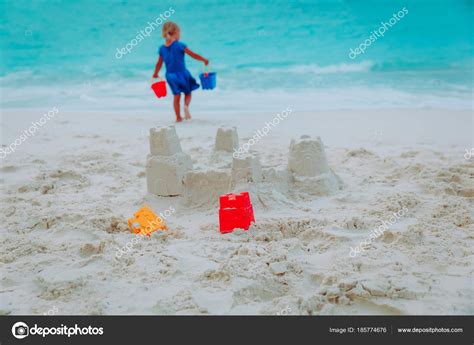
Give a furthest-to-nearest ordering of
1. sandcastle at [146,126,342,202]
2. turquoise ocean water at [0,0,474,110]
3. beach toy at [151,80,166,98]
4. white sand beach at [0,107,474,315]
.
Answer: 1. turquoise ocean water at [0,0,474,110]
2. beach toy at [151,80,166,98]
3. sandcastle at [146,126,342,202]
4. white sand beach at [0,107,474,315]

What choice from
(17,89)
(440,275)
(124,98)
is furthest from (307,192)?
(17,89)

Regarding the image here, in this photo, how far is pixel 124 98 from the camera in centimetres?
881

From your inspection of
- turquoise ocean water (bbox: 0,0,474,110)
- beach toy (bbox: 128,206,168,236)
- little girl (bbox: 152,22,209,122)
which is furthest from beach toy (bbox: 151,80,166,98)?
beach toy (bbox: 128,206,168,236)

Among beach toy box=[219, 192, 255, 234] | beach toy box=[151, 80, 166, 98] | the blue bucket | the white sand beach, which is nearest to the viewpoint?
the white sand beach

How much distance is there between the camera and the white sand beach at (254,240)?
1850 millimetres

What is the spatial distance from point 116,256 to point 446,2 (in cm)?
1519

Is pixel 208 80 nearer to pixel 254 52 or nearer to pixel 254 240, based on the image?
pixel 254 240

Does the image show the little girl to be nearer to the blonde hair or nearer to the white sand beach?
the blonde hair

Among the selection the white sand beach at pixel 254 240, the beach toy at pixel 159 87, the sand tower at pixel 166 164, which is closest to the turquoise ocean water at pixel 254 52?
the beach toy at pixel 159 87

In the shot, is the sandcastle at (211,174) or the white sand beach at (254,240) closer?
the white sand beach at (254,240)

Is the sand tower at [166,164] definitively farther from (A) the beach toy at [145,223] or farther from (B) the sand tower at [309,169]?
(B) the sand tower at [309,169]

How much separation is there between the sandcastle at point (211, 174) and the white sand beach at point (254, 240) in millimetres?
34

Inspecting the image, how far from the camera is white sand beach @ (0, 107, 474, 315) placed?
185 centimetres

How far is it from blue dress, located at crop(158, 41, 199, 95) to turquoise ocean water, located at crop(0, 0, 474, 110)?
156cm
